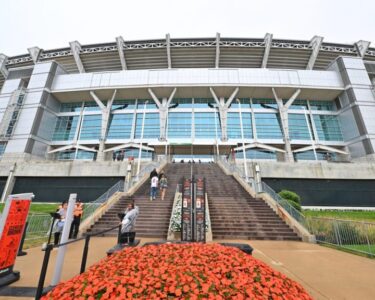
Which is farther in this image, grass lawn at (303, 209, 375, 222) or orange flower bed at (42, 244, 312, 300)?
grass lawn at (303, 209, 375, 222)

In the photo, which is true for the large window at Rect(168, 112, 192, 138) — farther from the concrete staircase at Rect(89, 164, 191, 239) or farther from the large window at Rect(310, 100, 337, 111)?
the large window at Rect(310, 100, 337, 111)

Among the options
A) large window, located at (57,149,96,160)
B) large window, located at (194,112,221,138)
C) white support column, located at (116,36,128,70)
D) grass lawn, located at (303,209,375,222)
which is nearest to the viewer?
grass lawn, located at (303,209,375,222)

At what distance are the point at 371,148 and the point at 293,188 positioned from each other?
18.9 meters

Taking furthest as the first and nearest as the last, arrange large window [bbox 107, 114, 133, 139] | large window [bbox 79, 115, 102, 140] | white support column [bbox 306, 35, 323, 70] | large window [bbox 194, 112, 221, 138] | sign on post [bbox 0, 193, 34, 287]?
1. large window [bbox 79, 115, 102, 140]
2. large window [bbox 107, 114, 133, 139]
3. white support column [bbox 306, 35, 323, 70]
4. large window [bbox 194, 112, 221, 138]
5. sign on post [bbox 0, 193, 34, 287]

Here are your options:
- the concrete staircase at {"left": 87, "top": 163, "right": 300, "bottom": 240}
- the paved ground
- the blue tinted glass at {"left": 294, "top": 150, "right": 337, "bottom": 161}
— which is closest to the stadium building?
the blue tinted glass at {"left": 294, "top": 150, "right": 337, "bottom": 161}

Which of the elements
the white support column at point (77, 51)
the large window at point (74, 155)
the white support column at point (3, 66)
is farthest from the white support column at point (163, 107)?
the white support column at point (3, 66)

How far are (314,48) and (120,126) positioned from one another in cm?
3978

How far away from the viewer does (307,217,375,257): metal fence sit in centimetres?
703

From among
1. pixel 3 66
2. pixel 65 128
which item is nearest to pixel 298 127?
pixel 65 128

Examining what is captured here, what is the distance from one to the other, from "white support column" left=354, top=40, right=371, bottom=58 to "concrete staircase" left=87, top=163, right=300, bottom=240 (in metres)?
41.4

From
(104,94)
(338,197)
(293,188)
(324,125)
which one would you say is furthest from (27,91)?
(324,125)

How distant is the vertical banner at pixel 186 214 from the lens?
7117mm

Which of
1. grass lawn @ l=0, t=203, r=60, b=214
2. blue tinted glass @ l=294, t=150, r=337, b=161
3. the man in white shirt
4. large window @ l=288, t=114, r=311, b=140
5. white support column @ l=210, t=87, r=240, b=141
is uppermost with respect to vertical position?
white support column @ l=210, t=87, r=240, b=141

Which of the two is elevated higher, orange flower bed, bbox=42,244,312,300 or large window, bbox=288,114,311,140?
large window, bbox=288,114,311,140
